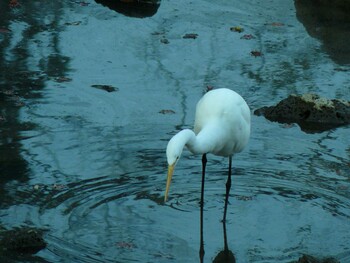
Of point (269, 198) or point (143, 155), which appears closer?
point (269, 198)

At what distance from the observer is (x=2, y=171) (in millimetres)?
7254

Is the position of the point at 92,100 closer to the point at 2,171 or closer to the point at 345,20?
the point at 2,171

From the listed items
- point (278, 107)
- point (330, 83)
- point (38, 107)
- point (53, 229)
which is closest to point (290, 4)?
point (330, 83)

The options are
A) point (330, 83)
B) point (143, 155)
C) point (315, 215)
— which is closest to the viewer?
point (315, 215)

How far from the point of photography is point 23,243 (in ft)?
19.6

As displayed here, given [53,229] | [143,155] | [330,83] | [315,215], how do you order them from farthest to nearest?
[330,83]
[143,155]
[315,215]
[53,229]

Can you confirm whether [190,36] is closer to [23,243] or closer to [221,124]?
[221,124]

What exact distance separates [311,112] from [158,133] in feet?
4.70

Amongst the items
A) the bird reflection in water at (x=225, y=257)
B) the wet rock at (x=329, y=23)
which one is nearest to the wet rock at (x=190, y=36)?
the wet rock at (x=329, y=23)

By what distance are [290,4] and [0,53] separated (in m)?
3.95

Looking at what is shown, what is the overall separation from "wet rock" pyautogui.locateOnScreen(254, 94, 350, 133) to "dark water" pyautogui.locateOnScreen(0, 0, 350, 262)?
14 cm

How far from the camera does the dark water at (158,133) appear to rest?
641 centimetres

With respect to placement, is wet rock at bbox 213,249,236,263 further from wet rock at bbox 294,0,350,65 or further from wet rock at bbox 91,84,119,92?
wet rock at bbox 294,0,350,65

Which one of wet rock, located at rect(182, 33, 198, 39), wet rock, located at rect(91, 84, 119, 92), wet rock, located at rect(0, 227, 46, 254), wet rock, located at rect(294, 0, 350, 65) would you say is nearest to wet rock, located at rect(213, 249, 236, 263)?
wet rock, located at rect(0, 227, 46, 254)
